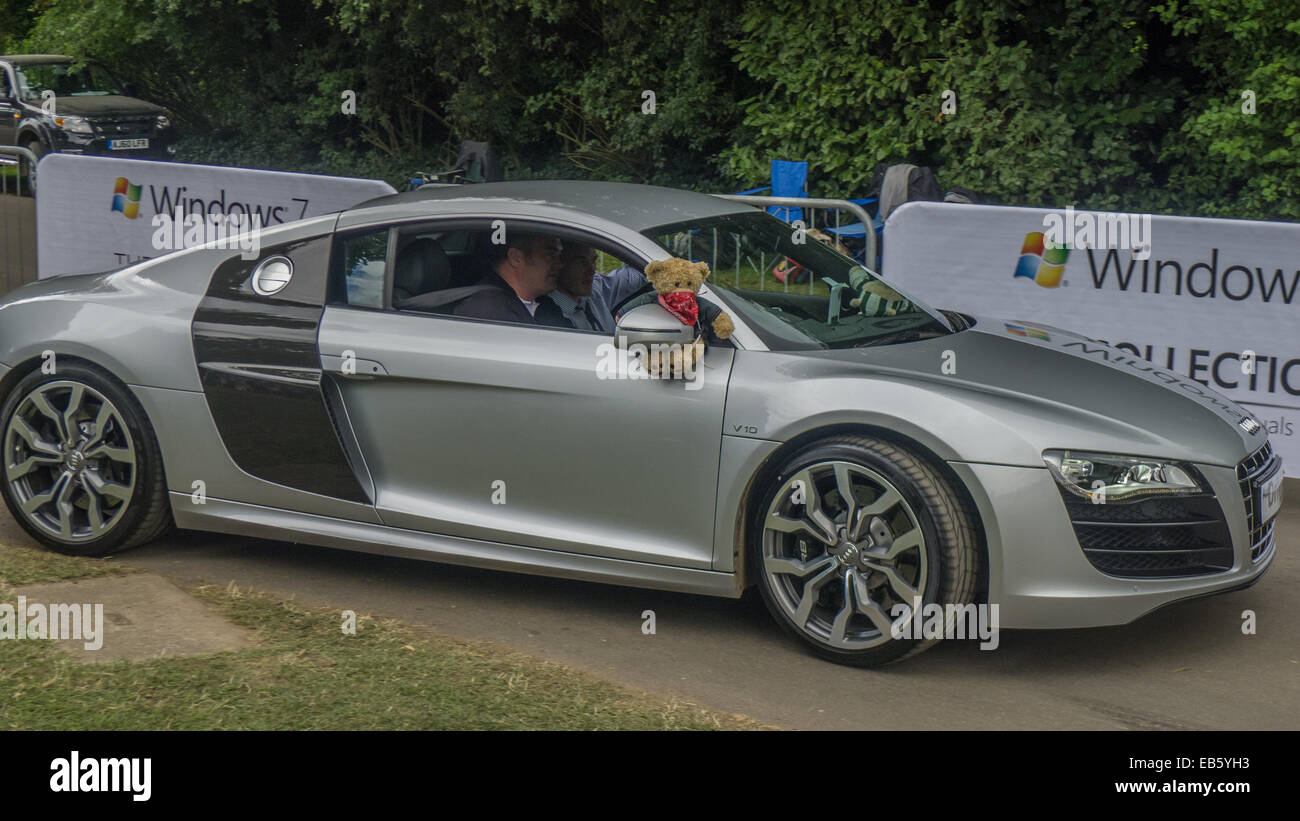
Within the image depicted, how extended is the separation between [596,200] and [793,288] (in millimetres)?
822

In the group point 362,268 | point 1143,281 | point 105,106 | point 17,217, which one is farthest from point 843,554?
point 105,106

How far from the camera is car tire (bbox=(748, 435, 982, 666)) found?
472cm

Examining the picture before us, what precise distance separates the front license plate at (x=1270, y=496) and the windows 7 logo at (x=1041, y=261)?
2623mm

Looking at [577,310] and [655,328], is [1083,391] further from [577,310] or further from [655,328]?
[577,310]

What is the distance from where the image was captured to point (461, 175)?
17141mm

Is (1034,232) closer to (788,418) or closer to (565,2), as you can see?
(788,418)

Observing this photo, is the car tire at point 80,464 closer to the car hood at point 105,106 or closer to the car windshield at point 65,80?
the car hood at point 105,106

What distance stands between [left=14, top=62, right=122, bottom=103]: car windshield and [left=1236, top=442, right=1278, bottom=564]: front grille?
22.7 m

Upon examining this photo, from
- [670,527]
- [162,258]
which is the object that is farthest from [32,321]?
[670,527]

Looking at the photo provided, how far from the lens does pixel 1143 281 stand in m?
7.52

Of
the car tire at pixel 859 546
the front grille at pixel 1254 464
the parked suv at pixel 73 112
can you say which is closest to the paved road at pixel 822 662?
the car tire at pixel 859 546

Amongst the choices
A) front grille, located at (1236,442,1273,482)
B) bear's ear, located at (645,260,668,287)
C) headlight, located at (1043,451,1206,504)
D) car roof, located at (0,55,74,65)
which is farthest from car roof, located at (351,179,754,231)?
car roof, located at (0,55,74,65)

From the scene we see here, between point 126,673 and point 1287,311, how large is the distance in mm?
5470

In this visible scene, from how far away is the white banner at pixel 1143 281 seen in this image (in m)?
7.20
